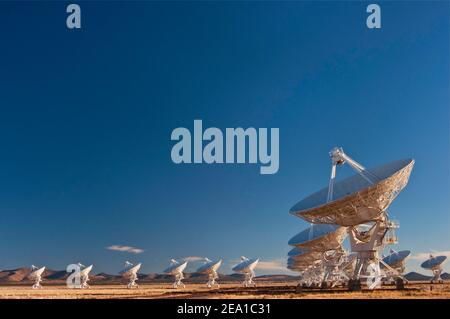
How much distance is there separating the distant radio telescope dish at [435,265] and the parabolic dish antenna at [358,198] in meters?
43.3

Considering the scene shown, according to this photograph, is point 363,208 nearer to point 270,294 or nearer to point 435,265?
point 270,294

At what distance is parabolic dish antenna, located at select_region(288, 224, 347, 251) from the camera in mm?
52906

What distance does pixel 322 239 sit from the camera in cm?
5266

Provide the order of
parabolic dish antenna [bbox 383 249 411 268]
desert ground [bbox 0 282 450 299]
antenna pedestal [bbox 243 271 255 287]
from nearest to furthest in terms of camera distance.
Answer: desert ground [bbox 0 282 450 299], parabolic dish antenna [bbox 383 249 411 268], antenna pedestal [bbox 243 271 255 287]

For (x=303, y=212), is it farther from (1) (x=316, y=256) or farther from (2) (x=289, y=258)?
(2) (x=289, y=258)

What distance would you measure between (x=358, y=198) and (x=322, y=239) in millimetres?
18391

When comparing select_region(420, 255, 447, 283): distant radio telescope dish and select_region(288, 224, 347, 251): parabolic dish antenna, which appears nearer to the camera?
select_region(288, 224, 347, 251): parabolic dish antenna

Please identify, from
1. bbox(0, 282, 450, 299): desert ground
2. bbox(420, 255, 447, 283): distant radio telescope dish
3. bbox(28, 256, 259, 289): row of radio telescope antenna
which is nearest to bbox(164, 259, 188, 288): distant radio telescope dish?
Answer: bbox(28, 256, 259, 289): row of radio telescope antenna

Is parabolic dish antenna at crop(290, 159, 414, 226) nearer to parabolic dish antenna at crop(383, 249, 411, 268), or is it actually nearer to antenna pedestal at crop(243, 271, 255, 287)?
parabolic dish antenna at crop(383, 249, 411, 268)

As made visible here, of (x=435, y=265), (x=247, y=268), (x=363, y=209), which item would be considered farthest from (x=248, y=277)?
(x=363, y=209)

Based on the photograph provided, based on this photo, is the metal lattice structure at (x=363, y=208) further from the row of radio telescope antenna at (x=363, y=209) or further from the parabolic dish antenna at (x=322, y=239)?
the parabolic dish antenna at (x=322, y=239)

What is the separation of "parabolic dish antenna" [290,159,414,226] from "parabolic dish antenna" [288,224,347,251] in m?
13.7
